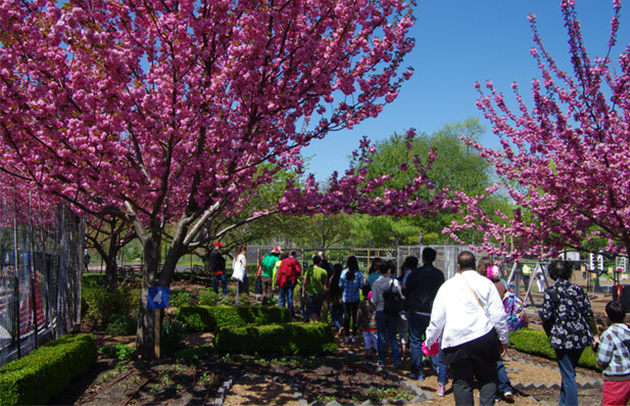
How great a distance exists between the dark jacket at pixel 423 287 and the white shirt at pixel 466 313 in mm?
2652

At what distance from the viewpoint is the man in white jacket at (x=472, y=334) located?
15.0 ft

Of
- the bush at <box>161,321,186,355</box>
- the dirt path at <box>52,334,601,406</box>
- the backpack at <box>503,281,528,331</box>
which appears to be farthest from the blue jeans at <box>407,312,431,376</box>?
the bush at <box>161,321,186,355</box>

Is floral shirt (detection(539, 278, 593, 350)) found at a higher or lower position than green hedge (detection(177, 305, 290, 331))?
higher

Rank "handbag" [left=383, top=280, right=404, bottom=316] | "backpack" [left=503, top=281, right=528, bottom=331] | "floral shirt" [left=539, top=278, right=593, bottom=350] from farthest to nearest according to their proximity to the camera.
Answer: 1. "handbag" [left=383, top=280, right=404, bottom=316]
2. "backpack" [left=503, top=281, right=528, bottom=331]
3. "floral shirt" [left=539, top=278, right=593, bottom=350]

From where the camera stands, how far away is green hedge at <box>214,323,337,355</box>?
8992mm

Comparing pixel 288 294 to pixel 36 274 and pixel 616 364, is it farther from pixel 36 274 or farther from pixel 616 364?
pixel 616 364

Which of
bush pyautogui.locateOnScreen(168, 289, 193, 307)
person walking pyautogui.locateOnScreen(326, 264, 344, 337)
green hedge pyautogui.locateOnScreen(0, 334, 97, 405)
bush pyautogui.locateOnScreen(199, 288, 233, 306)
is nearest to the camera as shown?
green hedge pyautogui.locateOnScreen(0, 334, 97, 405)

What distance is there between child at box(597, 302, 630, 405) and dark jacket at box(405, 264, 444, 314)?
2.63 metres

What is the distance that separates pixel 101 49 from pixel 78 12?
46 cm

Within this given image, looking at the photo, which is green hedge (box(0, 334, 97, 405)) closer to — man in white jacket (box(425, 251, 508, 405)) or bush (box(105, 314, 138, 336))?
bush (box(105, 314, 138, 336))

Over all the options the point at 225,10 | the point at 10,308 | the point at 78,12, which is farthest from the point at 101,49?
the point at 10,308

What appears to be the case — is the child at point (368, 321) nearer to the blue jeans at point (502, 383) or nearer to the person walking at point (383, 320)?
the person walking at point (383, 320)

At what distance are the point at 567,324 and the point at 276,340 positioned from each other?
195 inches

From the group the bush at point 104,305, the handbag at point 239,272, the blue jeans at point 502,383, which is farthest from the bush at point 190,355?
the handbag at point 239,272
